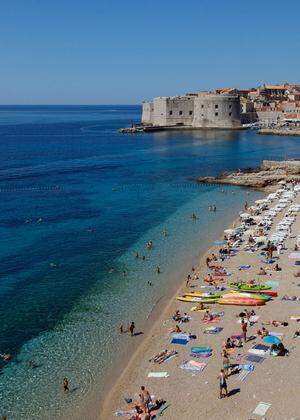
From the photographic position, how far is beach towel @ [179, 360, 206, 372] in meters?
15.0

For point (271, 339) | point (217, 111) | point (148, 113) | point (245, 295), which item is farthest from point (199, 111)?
point (271, 339)

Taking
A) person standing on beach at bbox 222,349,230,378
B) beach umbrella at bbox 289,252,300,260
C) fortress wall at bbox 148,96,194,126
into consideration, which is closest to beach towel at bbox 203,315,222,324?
person standing on beach at bbox 222,349,230,378

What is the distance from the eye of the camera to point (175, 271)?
77.6ft

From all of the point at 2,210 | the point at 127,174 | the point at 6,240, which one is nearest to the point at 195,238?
the point at 6,240

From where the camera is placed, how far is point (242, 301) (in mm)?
19438

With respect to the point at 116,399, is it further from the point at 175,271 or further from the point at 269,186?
the point at 269,186

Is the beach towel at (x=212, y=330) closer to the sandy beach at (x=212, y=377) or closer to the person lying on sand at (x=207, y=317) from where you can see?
the sandy beach at (x=212, y=377)

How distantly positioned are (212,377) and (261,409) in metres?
1.98

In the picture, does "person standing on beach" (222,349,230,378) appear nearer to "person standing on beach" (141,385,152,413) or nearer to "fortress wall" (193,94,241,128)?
"person standing on beach" (141,385,152,413)

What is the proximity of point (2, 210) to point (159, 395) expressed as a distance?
2587 centimetres

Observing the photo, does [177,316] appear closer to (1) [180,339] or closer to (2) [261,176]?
(1) [180,339]

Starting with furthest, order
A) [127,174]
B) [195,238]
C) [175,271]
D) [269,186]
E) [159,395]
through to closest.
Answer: [127,174] → [269,186] → [195,238] → [175,271] → [159,395]

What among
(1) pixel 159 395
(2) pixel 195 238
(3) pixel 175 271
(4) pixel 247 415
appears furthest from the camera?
(2) pixel 195 238

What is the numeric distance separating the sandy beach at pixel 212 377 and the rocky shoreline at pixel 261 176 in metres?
25.3
